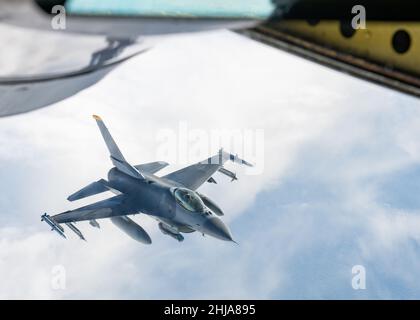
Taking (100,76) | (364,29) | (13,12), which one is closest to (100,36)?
(13,12)

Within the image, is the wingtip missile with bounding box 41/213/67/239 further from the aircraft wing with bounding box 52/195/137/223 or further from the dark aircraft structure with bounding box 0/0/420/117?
the dark aircraft structure with bounding box 0/0/420/117

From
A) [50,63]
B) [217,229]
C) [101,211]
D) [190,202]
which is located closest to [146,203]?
[101,211]

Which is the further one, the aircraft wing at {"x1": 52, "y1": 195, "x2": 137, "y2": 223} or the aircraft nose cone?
the aircraft wing at {"x1": 52, "y1": 195, "x2": 137, "y2": 223}

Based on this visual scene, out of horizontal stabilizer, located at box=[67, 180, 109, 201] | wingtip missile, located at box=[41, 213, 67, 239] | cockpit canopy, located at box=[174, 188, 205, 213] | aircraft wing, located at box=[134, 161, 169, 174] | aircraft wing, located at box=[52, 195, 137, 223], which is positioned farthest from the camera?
aircraft wing, located at box=[134, 161, 169, 174]

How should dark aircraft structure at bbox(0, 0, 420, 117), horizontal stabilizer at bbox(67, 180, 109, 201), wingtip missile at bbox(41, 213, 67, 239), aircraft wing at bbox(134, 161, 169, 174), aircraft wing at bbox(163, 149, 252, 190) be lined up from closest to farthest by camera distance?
dark aircraft structure at bbox(0, 0, 420, 117) → wingtip missile at bbox(41, 213, 67, 239) → horizontal stabilizer at bbox(67, 180, 109, 201) → aircraft wing at bbox(163, 149, 252, 190) → aircraft wing at bbox(134, 161, 169, 174)

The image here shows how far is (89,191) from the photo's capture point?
98.7 ft

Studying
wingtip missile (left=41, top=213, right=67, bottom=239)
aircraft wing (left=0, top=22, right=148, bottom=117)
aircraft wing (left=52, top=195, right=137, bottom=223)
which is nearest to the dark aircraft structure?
aircraft wing (left=0, top=22, right=148, bottom=117)

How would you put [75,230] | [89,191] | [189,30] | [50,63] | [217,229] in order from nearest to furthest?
[189,30] < [50,63] < [217,229] < [75,230] < [89,191]

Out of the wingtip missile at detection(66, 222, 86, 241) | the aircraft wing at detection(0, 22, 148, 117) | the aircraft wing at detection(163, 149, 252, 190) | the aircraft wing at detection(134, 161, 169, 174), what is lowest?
the wingtip missile at detection(66, 222, 86, 241)

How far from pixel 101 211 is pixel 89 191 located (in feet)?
12.3

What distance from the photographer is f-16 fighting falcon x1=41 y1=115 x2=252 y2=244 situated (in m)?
23.3

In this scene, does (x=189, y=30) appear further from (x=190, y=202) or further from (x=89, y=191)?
(x=89, y=191)

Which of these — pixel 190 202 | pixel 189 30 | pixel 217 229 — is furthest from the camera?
pixel 190 202

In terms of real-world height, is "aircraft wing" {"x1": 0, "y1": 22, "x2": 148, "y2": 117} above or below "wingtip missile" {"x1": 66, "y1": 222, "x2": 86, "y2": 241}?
above
